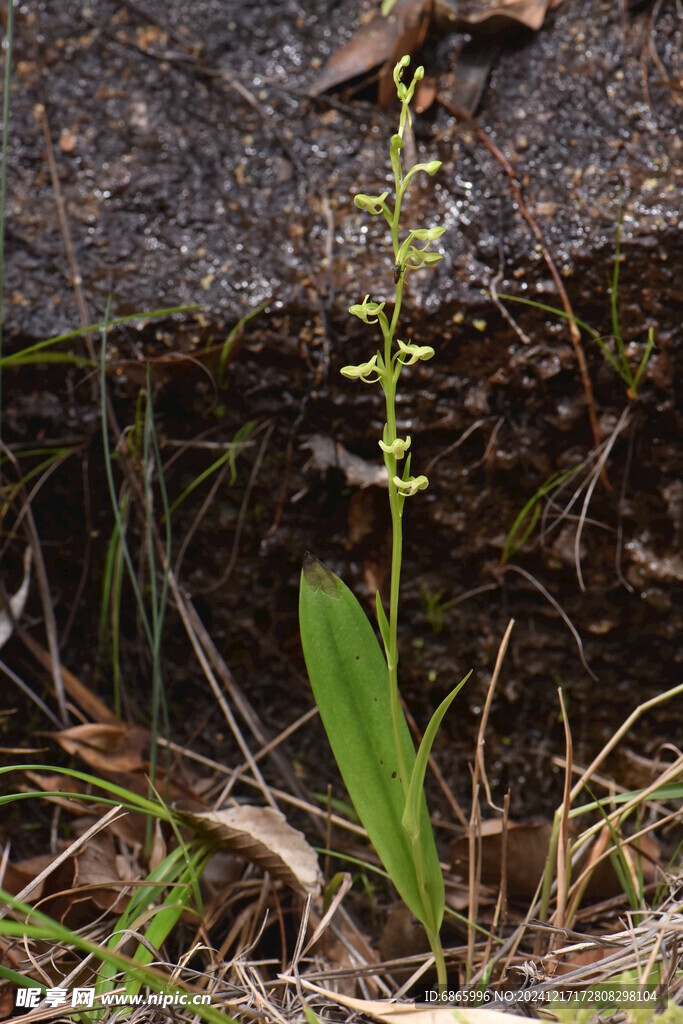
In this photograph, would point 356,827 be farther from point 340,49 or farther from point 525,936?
point 340,49

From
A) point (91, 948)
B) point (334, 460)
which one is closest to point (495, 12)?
point (334, 460)

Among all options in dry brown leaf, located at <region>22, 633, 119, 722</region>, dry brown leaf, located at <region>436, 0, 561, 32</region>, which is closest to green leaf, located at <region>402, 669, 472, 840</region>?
dry brown leaf, located at <region>22, 633, 119, 722</region>

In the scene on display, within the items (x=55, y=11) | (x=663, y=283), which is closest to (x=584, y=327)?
(x=663, y=283)

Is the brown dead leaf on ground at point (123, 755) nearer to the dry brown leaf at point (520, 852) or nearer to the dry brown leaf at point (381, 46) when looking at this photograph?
the dry brown leaf at point (520, 852)

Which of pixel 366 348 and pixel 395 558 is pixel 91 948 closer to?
pixel 395 558

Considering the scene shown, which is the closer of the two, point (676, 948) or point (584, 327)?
point (676, 948)
